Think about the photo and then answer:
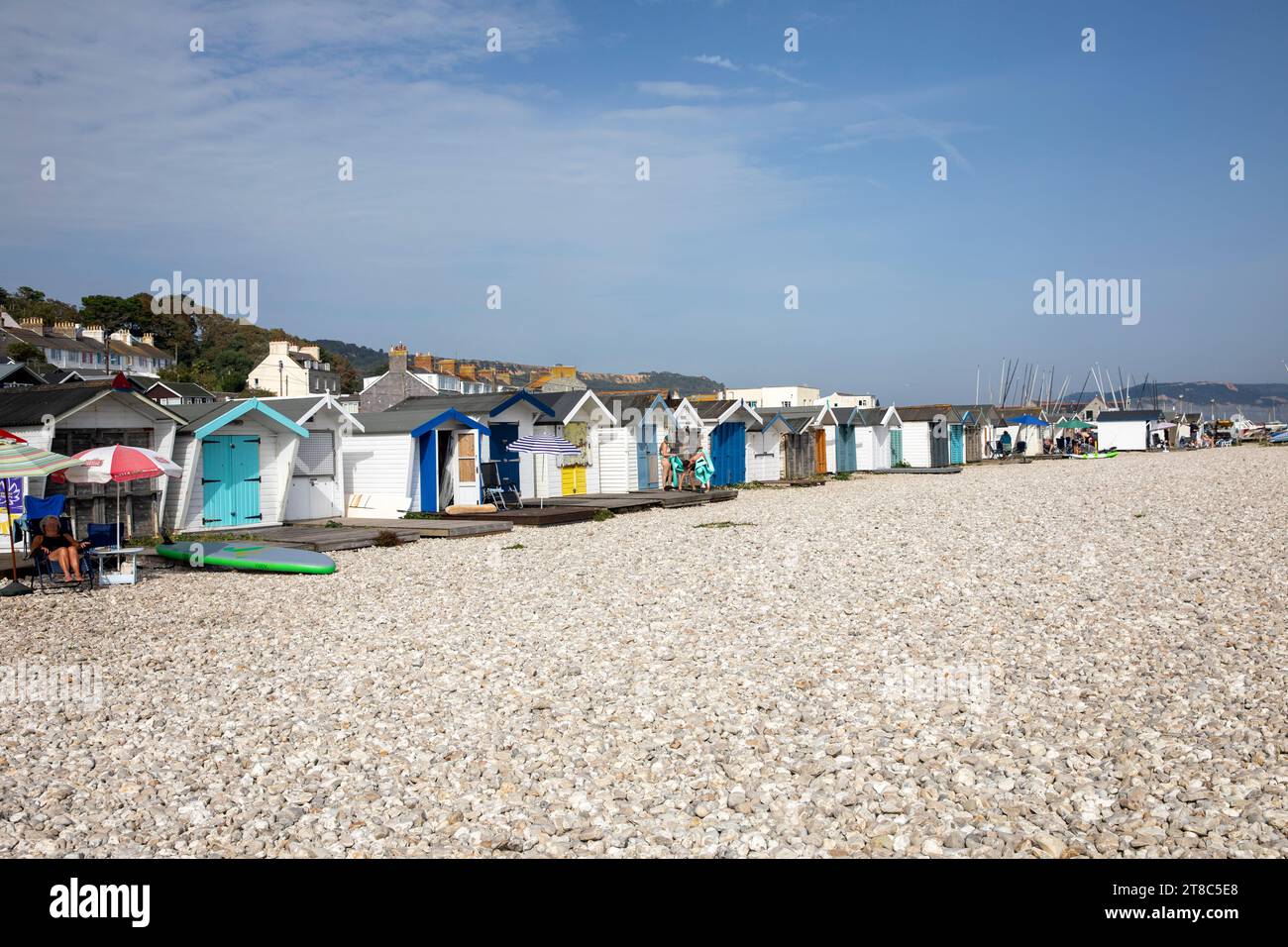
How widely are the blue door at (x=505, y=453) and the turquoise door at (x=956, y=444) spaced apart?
110ft

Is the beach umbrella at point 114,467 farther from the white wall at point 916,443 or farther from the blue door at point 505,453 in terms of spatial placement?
the white wall at point 916,443

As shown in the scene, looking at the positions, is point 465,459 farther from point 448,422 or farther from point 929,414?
point 929,414

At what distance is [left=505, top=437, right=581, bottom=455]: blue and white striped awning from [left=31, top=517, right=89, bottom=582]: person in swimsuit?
11561 mm

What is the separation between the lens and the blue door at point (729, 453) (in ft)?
119

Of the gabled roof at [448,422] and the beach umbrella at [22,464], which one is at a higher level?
the gabled roof at [448,422]

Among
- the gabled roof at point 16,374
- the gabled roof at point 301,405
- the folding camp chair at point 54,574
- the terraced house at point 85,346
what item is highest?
the terraced house at point 85,346

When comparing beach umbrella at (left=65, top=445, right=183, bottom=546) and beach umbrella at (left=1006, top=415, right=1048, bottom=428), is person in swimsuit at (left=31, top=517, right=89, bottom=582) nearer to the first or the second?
beach umbrella at (left=65, top=445, right=183, bottom=546)

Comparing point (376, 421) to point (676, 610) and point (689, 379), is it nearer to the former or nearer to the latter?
point (676, 610)

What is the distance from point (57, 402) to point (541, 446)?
10739 millimetres

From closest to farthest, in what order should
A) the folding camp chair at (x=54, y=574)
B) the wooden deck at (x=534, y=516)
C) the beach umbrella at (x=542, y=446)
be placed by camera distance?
the folding camp chair at (x=54, y=574) → the wooden deck at (x=534, y=516) → the beach umbrella at (x=542, y=446)

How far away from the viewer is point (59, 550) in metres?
13.6

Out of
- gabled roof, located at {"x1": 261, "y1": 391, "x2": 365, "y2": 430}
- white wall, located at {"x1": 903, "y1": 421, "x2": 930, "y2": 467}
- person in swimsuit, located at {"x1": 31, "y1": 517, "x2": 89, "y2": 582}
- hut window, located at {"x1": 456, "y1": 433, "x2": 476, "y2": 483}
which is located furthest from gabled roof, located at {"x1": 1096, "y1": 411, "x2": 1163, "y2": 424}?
person in swimsuit, located at {"x1": 31, "y1": 517, "x2": 89, "y2": 582}

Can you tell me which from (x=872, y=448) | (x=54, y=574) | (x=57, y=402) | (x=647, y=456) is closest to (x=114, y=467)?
(x=54, y=574)

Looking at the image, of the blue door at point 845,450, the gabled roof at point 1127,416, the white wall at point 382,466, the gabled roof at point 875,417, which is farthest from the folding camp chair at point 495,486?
the gabled roof at point 1127,416
